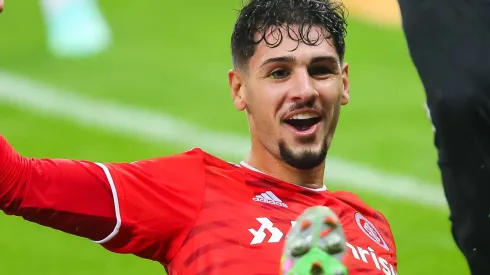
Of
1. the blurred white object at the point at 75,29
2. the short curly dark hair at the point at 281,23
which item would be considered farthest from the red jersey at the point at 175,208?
the blurred white object at the point at 75,29

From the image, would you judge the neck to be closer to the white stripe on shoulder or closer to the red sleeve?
the red sleeve

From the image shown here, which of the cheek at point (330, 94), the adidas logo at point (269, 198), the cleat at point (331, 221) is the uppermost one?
the cheek at point (330, 94)

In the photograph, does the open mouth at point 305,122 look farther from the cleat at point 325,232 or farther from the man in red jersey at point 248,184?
the cleat at point 325,232

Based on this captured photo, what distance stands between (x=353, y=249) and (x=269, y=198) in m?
0.34

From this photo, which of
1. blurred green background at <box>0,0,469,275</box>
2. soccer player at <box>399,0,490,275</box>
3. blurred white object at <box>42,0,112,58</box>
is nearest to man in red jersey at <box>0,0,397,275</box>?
soccer player at <box>399,0,490,275</box>

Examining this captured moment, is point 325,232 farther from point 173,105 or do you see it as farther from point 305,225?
point 173,105

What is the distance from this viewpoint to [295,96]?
4059mm

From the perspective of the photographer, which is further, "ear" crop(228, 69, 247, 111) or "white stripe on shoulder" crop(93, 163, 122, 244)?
"ear" crop(228, 69, 247, 111)

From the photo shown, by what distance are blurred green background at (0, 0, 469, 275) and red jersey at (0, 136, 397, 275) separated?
2.70m

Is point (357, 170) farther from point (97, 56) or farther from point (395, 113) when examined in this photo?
point (97, 56)

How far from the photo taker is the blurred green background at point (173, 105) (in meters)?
6.94

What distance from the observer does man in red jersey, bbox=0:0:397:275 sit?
145 inches

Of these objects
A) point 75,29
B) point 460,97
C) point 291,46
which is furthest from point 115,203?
point 75,29

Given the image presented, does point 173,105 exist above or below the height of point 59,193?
below
